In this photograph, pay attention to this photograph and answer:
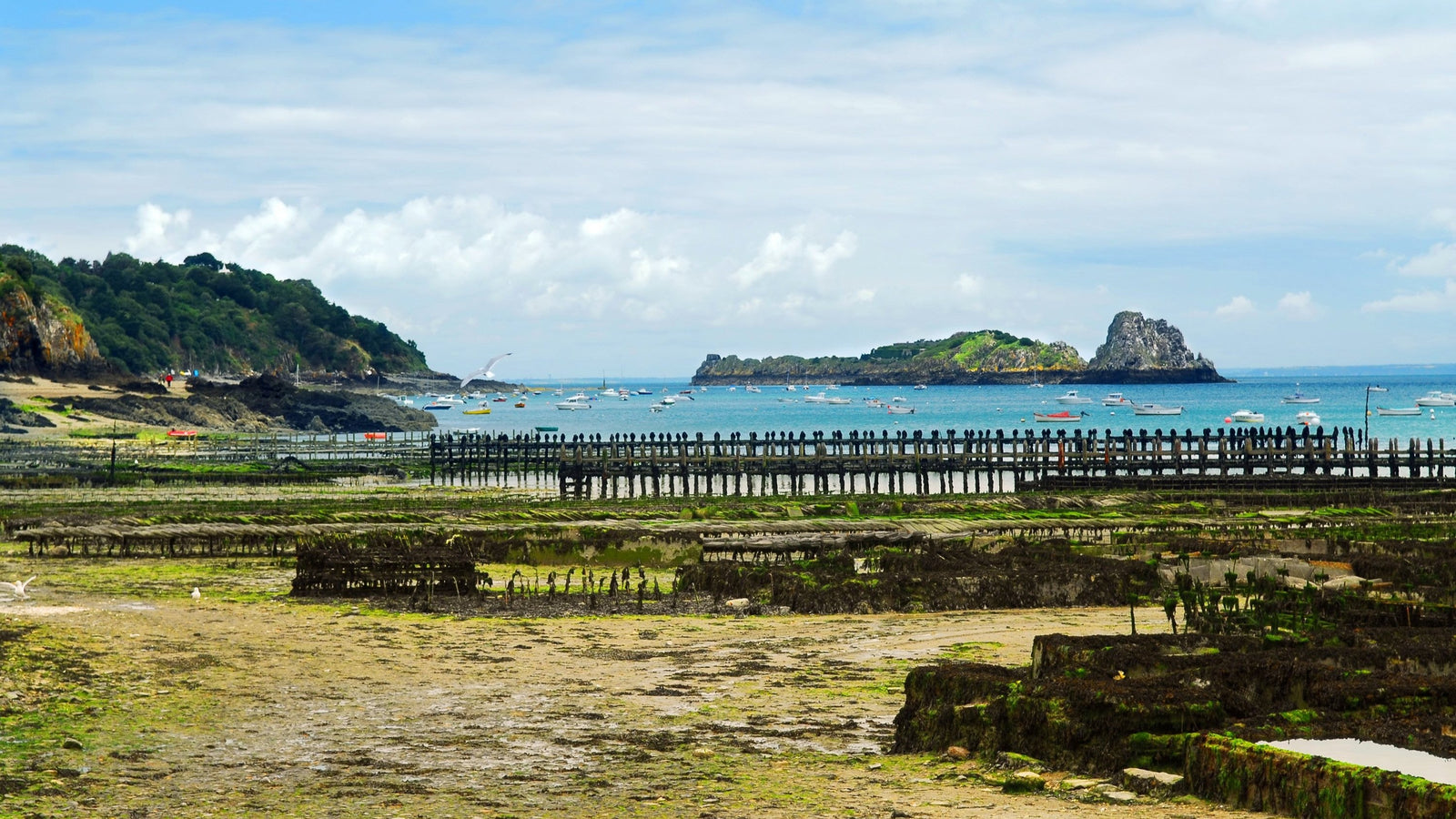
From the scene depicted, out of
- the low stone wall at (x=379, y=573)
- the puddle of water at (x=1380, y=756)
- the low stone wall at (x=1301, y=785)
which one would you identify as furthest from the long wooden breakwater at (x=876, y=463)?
the low stone wall at (x=1301, y=785)

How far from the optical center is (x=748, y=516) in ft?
132

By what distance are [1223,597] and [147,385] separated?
11563cm

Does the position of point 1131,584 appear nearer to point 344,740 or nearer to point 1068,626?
point 1068,626

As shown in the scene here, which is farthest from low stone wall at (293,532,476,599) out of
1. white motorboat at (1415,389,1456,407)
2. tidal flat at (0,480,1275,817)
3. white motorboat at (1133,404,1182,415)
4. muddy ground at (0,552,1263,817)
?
white motorboat at (1415,389,1456,407)

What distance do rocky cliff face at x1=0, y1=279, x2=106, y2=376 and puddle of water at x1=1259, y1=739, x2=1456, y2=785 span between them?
123654mm

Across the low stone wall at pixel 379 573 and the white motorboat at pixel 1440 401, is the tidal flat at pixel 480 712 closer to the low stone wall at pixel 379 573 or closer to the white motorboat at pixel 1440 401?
the low stone wall at pixel 379 573

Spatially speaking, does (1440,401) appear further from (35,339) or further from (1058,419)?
(35,339)

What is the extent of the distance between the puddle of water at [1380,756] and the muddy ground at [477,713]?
1.12 m

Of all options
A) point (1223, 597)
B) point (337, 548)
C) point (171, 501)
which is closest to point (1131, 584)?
point (1223, 597)

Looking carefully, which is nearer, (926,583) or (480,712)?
(480,712)

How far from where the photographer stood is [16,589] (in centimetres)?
2355

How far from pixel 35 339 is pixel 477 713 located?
4814 inches

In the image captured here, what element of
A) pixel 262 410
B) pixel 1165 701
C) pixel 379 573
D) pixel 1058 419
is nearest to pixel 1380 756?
pixel 1165 701

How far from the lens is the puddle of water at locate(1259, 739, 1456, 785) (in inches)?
395
